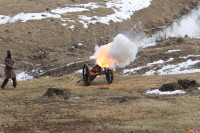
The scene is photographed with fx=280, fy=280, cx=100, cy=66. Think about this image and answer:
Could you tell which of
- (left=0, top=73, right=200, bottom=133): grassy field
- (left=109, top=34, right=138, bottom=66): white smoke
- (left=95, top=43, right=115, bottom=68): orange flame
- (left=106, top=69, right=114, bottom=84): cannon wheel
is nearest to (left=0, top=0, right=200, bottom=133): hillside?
Result: (left=0, top=73, right=200, bottom=133): grassy field

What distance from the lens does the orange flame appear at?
67.1ft

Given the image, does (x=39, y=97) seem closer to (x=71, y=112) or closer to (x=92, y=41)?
(x=71, y=112)

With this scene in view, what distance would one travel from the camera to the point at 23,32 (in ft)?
132

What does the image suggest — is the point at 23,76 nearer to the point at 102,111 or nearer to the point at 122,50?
the point at 122,50

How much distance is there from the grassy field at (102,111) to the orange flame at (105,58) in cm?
211

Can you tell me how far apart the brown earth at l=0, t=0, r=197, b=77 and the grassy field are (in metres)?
13.0

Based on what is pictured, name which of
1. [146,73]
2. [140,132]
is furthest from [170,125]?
[146,73]

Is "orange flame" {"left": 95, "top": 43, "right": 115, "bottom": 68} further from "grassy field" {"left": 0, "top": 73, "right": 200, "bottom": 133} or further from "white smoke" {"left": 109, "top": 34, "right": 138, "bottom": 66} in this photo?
"grassy field" {"left": 0, "top": 73, "right": 200, "bottom": 133}

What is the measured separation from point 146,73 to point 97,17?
83.7 ft

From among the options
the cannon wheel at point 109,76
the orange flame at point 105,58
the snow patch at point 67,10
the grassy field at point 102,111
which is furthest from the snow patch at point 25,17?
the cannon wheel at point 109,76

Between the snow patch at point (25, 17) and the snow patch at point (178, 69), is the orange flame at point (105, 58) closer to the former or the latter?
the snow patch at point (178, 69)

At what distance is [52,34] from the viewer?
40719mm

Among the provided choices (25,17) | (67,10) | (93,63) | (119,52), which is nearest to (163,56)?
(93,63)

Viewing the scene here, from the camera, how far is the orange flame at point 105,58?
20.5m
